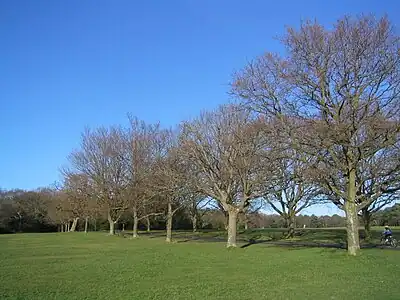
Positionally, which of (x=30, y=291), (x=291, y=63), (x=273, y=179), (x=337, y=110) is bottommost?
(x=30, y=291)

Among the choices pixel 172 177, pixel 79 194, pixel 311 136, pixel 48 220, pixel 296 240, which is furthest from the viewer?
pixel 48 220

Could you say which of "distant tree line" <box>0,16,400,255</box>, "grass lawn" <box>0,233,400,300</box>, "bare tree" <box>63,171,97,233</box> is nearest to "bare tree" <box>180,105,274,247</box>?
"distant tree line" <box>0,16,400,255</box>

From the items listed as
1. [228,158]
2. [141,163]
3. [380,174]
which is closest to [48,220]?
[141,163]

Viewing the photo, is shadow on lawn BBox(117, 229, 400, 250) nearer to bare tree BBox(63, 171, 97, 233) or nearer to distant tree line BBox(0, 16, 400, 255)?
distant tree line BBox(0, 16, 400, 255)

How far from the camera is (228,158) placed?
30641 millimetres

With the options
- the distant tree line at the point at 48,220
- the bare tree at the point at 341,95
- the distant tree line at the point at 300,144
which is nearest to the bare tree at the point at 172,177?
the distant tree line at the point at 300,144

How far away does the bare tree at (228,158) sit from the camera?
29.4 m

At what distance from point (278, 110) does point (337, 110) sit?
3.16 metres

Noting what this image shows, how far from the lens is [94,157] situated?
176 ft

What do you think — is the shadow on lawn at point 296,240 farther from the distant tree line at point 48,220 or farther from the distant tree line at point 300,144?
the distant tree line at point 48,220

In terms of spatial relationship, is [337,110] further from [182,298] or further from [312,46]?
[182,298]

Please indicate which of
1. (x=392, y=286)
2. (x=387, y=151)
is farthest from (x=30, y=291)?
(x=387, y=151)

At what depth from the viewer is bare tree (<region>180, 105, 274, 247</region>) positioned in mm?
29406

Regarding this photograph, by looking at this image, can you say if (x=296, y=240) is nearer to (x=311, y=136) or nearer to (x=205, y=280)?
(x=311, y=136)
